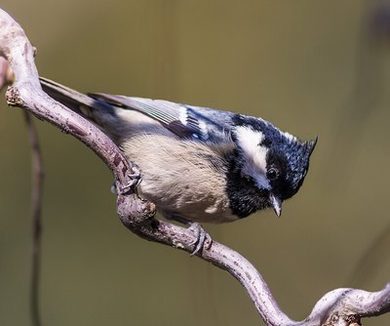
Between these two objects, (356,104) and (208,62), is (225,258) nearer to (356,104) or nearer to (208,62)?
(356,104)

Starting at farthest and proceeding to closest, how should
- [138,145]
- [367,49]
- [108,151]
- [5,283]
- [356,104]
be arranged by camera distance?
[5,283] → [138,145] → [356,104] → [367,49] → [108,151]

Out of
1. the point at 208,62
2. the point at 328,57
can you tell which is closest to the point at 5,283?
the point at 208,62

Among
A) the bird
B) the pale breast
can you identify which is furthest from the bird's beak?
the pale breast

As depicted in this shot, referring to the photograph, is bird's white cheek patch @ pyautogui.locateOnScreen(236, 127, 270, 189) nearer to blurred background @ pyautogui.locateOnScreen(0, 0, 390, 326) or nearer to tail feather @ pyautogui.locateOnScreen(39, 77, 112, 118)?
tail feather @ pyautogui.locateOnScreen(39, 77, 112, 118)

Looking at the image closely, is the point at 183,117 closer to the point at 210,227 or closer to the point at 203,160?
the point at 203,160

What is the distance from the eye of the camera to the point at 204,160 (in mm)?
2172

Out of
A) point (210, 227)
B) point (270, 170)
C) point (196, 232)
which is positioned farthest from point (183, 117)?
point (210, 227)

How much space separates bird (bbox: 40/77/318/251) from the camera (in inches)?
84.6

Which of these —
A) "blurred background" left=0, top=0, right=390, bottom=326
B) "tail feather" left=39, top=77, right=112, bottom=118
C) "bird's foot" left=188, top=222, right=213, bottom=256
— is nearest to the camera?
"bird's foot" left=188, top=222, right=213, bottom=256

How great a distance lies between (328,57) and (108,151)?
7.79 feet

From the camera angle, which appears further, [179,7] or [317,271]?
[179,7]

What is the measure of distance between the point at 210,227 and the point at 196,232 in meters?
1.03

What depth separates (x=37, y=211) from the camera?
6.38 feet

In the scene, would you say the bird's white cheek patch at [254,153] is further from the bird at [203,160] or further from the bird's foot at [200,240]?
the bird's foot at [200,240]
